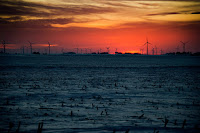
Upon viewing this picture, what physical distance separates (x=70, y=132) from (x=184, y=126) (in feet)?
23.2

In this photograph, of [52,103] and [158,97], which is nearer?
[52,103]

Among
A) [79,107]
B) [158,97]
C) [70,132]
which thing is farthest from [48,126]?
[158,97]

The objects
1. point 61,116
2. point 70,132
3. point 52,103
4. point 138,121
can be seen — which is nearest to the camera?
point 70,132

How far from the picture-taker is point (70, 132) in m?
13.2

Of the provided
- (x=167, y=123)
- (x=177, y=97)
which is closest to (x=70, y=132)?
(x=167, y=123)

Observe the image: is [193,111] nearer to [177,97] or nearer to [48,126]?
[177,97]

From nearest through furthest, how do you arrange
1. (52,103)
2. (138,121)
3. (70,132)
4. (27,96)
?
(70,132), (138,121), (52,103), (27,96)

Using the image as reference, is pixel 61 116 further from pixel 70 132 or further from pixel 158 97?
pixel 158 97

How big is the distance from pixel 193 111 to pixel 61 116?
10391 mm

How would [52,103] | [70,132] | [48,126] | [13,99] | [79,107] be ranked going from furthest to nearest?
[13,99]
[52,103]
[79,107]
[48,126]
[70,132]

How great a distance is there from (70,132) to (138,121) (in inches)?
193

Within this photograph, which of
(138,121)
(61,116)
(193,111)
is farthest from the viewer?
(193,111)

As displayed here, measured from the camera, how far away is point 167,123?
49.7 ft

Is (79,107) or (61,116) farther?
(79,107)
